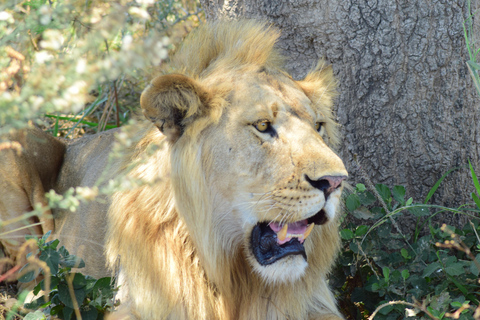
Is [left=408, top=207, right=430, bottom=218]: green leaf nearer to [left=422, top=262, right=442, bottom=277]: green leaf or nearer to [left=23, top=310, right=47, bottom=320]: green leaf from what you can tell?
[left=422, top=262, right=442, bottom=277]: green leaf

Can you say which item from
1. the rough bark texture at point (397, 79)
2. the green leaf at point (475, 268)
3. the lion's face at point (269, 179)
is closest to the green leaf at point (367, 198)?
the rough bark texture at point (397, 79)

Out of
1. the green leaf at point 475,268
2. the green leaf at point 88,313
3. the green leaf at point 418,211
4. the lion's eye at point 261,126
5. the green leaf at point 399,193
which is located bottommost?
the green leaf at point 88,313

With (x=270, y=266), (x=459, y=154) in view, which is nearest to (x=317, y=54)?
(x=459, y=154)

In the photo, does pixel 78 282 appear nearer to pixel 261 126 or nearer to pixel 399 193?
pixel 261 126

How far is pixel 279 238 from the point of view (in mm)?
2076

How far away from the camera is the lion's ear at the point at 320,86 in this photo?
250cm

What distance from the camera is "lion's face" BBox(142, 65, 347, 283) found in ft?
6.54

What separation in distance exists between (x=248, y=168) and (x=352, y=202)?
93 centimetres

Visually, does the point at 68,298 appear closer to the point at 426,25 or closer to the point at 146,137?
the point at 146,137

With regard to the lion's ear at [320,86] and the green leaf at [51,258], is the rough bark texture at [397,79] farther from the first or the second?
the green leaf at [51,258]

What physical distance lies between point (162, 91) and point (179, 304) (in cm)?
85

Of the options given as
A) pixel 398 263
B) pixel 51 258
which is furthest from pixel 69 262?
pixel 398 263

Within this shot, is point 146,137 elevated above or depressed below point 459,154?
above

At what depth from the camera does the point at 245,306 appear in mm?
2307
